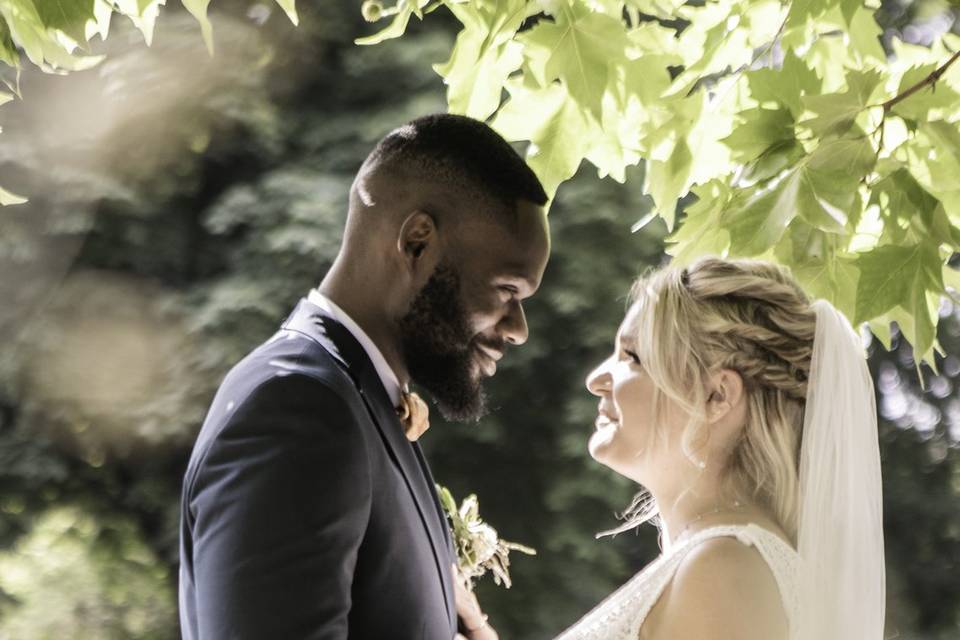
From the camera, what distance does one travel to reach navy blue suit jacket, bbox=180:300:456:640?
130 cm

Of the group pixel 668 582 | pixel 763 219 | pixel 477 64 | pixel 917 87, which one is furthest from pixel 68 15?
pixel 668 582

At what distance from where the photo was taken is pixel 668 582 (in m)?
1.80

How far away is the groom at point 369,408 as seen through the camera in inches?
51.5

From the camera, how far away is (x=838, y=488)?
6.10 feet

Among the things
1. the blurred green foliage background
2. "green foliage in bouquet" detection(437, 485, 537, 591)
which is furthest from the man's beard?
the blurred green foliage background

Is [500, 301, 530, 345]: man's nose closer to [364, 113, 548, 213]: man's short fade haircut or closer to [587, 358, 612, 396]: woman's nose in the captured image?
[364, 113, 548, 213]: man's short fade haircut

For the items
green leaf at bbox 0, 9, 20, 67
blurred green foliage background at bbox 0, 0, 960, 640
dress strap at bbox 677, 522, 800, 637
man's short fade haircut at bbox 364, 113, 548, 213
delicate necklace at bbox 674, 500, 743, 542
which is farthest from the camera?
blurred green foliage background at bbox 0, 0, 960, 640

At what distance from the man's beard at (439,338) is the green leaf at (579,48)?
0.31 m

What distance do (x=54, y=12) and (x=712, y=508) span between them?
1.21 metres

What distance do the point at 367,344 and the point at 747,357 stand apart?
25.8 inches

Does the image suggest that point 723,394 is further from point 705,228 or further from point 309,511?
point 309,511

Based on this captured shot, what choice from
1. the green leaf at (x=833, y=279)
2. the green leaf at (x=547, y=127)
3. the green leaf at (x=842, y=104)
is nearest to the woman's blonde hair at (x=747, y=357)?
the green leaf at (x=833, y=279)

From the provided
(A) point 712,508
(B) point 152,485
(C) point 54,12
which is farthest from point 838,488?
(B) point 152,485

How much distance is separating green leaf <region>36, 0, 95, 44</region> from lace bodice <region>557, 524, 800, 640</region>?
3.67ft
